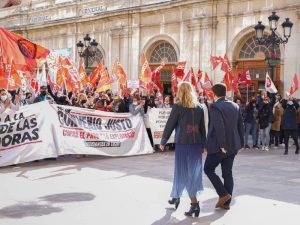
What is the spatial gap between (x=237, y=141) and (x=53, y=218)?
2748 millimetres

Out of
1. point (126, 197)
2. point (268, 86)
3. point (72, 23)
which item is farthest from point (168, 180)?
point (72, 23)

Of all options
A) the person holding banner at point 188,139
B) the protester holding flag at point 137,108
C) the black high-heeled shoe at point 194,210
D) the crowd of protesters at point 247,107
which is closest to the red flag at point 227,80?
the crowd of protesters at point 247,107

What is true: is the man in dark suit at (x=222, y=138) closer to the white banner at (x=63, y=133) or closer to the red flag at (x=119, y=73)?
the white banner at (x=63, y=133)

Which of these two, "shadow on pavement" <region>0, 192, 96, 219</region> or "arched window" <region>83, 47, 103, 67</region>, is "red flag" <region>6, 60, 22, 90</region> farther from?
"arched window" <region>83, 47, 103, 67</region>

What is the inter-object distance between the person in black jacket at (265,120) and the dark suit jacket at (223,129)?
29.4 ft

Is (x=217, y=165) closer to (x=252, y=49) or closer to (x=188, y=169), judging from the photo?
(x=188, y=169)

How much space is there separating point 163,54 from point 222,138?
2196 centimetres

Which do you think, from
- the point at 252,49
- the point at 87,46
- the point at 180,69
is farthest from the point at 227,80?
the point at 87,46

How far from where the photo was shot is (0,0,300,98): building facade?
23.3 m

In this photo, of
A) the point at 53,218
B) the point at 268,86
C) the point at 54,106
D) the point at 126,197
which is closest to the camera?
the point at 53,218

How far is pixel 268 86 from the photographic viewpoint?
17828mm

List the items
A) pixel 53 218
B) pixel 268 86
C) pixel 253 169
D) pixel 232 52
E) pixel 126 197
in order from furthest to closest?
pixel 232 52
pixel 268 86
pixel 253 169
pixel 126 197
pixel 53 218

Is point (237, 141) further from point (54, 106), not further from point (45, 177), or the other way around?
point (54, 106)

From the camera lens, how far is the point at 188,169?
6.98 m
